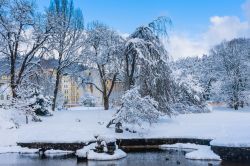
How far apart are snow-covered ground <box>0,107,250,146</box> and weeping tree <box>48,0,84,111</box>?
314 inches

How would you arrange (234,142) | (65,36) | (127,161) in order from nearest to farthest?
(127,161), (234,142), (65,36)

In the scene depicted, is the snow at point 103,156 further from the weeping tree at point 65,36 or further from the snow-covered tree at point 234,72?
the snow-covered tree at point 234,72

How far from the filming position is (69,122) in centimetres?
3288

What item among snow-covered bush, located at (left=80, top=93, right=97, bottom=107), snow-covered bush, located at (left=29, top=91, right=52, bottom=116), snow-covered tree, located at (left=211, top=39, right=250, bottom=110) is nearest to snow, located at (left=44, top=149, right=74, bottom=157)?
snow-covered bush, located at (left=29, top=91, right=52, bottom=116)

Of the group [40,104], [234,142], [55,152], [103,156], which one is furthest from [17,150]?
[234,142]

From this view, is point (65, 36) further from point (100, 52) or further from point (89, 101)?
point (89, 101)

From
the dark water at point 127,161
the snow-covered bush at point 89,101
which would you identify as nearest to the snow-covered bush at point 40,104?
the dark water at point 127,161

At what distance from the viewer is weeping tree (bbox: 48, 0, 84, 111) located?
39844 mm

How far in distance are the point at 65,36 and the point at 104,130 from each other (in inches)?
576

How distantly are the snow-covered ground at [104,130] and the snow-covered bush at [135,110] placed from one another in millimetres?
1014

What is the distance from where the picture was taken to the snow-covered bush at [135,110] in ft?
93.4

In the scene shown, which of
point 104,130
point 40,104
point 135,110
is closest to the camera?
point 135,110

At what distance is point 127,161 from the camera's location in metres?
22.7

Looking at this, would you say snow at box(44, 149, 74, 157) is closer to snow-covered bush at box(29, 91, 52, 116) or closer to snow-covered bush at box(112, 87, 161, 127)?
snow-covered bush at box(112, 87, 161, 127)
